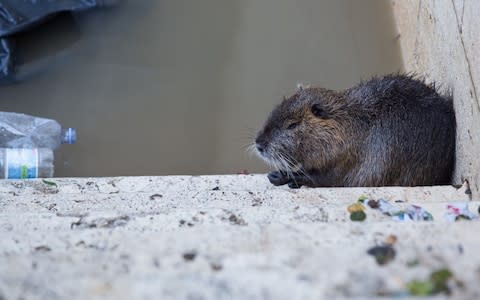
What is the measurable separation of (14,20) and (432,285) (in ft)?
11.6

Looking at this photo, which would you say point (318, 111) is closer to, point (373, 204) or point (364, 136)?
point (364, 136)

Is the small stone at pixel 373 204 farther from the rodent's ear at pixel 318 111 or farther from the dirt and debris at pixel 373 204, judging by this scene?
the rodent's ear at pixel 318 111

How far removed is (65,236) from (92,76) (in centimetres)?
269

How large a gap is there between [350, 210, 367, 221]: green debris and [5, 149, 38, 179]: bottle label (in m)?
2.11

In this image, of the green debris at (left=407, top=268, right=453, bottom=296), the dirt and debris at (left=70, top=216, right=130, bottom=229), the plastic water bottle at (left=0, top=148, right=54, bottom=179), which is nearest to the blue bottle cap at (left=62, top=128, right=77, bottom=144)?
the plastic water bottle at (left=0, top=148, right=54, bottom=179)

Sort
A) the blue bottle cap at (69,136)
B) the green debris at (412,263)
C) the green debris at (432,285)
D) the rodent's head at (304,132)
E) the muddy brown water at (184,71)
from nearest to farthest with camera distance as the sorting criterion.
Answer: the green debris at (432,285)
the green debris at (412,263)
the rodent's head at (304,132)
the blue bottle cap at (69,136)
the muddy brown water at (184,71)

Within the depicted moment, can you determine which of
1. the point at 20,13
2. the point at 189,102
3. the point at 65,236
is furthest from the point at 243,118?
the point at 65,236

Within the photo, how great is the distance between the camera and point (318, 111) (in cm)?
304

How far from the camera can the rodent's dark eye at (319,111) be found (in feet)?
9.94

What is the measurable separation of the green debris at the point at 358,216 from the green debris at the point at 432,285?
0.55 m

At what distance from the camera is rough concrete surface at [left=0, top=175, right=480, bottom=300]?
1241 millimetres

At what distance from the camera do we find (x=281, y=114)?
3119 mm

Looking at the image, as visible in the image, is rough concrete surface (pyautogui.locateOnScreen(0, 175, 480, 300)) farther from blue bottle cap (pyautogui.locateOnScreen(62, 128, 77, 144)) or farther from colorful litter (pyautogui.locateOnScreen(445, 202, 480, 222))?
blue bottle cap (pyautogui.locateOnScreen(62, 128, 77, 144))

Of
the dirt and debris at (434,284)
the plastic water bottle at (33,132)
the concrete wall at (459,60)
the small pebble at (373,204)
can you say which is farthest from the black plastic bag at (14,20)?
the dirt and debris at (434,284)
